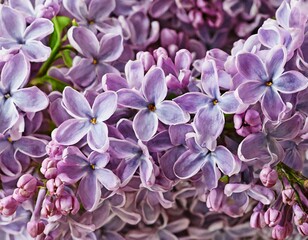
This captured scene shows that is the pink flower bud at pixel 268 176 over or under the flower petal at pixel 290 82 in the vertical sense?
under

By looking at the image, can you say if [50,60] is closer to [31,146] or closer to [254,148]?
[31,146]

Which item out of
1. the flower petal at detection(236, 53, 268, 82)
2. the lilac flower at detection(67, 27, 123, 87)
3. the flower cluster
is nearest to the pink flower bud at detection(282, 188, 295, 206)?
the flower cluster

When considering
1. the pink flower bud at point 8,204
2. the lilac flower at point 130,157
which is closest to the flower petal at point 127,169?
the lilac flower at point 130,157

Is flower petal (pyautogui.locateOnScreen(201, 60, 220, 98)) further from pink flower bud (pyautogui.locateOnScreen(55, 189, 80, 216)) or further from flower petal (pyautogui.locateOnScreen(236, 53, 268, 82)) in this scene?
pink flower bud (pyautogui.locateOnScreen(55, 189, 80, 216))

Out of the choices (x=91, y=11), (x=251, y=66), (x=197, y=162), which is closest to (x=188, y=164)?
(x=197, y=162)

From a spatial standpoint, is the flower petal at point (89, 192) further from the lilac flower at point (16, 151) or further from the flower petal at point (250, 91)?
the flower petal at point (250, 91)

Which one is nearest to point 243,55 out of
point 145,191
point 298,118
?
point 298,118
